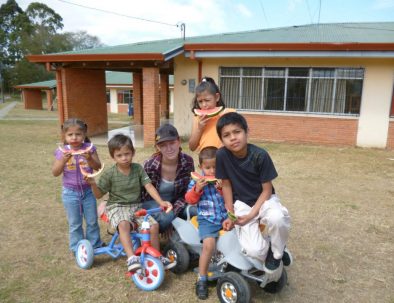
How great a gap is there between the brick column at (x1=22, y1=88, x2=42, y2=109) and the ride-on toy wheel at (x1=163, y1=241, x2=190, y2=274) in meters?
33.2

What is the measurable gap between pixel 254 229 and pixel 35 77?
54.7 meters

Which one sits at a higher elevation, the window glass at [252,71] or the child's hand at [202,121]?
the window glass at [252,71]

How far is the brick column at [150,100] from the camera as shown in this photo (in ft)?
33.4

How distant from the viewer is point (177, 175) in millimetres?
3410

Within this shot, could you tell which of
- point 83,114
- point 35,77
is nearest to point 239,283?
point 83,114

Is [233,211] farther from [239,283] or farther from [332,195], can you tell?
[332,195]

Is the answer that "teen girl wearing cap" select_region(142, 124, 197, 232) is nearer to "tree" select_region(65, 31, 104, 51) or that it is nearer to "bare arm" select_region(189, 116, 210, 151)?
"bare arm" select_region(189, 116, 210, 151)

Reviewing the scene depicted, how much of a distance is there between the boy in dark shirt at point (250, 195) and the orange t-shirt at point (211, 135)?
1.22ft

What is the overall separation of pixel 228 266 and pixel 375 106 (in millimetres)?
9137

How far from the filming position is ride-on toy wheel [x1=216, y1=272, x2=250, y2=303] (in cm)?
249

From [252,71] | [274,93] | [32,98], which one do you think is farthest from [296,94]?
[32,98]

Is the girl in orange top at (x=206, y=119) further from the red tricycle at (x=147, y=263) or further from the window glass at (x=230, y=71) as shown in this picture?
the window glass at (x=230, y=71)

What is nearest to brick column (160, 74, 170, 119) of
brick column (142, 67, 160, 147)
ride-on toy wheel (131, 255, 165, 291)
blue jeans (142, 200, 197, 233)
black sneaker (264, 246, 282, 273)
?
brick column (142, 67, 160, 147)

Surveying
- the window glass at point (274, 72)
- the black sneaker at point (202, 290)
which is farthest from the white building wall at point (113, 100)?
the black sneaker at point (202, 290)
